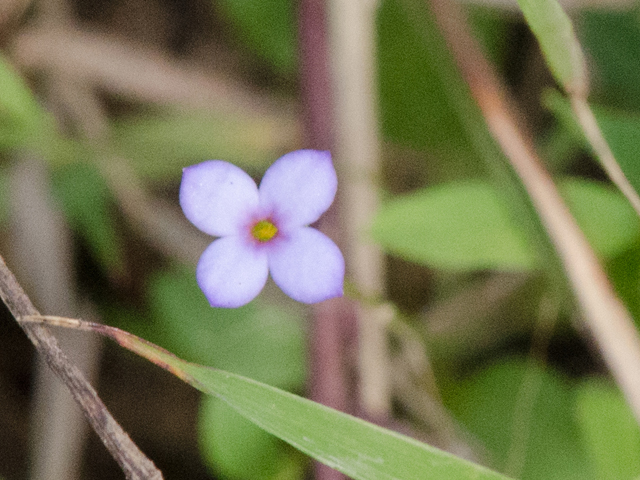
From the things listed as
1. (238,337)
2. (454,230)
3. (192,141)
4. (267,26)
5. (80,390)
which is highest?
(267,26)

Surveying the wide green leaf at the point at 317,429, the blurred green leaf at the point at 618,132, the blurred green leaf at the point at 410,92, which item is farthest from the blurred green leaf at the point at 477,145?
the wide green leaf at the point at 317,429

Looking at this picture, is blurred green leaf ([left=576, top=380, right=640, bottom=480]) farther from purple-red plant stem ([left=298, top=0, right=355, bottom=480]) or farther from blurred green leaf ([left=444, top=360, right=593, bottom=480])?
purple-red plant stem ([left=298, top=0, right=355, bottom=480])

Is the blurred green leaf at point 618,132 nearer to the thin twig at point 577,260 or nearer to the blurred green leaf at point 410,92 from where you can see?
the thin twig at point 577,260

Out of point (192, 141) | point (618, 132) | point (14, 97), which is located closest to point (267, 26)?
point (192, 141)

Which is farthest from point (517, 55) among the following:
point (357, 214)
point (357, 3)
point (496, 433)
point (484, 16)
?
point (496, 433)

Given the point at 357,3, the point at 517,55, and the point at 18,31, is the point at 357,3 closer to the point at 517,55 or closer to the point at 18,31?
the point at 517,55

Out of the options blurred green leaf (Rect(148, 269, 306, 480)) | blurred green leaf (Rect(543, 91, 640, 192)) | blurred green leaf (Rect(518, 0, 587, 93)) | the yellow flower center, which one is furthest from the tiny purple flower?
blurred green leaf (Rect(148, 269, 306, 480))

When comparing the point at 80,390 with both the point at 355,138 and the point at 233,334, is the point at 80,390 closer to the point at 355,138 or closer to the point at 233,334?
the point at 233,334
